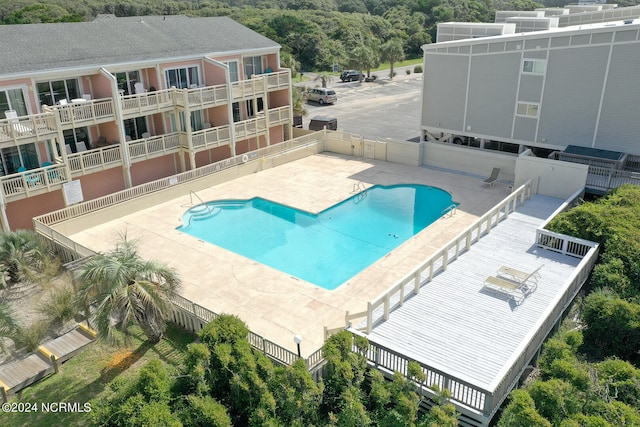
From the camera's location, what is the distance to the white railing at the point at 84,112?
76.5 feet

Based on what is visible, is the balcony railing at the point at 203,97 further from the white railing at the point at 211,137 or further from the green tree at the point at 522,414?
the green tree at the point at 522,414

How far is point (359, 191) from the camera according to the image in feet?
94.1

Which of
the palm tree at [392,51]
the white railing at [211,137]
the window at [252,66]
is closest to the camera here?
the white railing at [211,137]

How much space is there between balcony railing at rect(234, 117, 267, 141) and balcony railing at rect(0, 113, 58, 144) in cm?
1101

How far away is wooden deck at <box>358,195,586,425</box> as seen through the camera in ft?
39.6

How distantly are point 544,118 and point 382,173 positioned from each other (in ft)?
Answer: 32.2

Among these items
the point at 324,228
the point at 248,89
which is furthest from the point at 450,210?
the point at 248,89

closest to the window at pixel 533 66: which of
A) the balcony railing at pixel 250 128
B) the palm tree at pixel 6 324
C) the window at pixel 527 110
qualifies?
the window at pixel 527 110

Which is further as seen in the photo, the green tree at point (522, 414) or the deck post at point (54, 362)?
the deck post at point (54, 362)

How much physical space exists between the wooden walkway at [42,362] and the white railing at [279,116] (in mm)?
21043

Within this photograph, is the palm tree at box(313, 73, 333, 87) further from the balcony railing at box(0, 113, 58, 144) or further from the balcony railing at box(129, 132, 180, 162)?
the balcony railing at box(0, 113, 58, 144)

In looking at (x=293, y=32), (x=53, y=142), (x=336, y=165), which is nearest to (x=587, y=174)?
(x=336, y=165)

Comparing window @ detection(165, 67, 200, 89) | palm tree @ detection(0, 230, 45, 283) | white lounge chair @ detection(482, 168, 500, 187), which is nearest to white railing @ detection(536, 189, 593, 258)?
white lounge chair @ detection(482, 168, 500, 187)

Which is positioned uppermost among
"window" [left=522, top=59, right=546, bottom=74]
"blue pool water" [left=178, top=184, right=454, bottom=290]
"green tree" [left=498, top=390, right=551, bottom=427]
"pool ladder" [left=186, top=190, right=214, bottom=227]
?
"window" [left=522, top=59, right=546, bottom=74]
